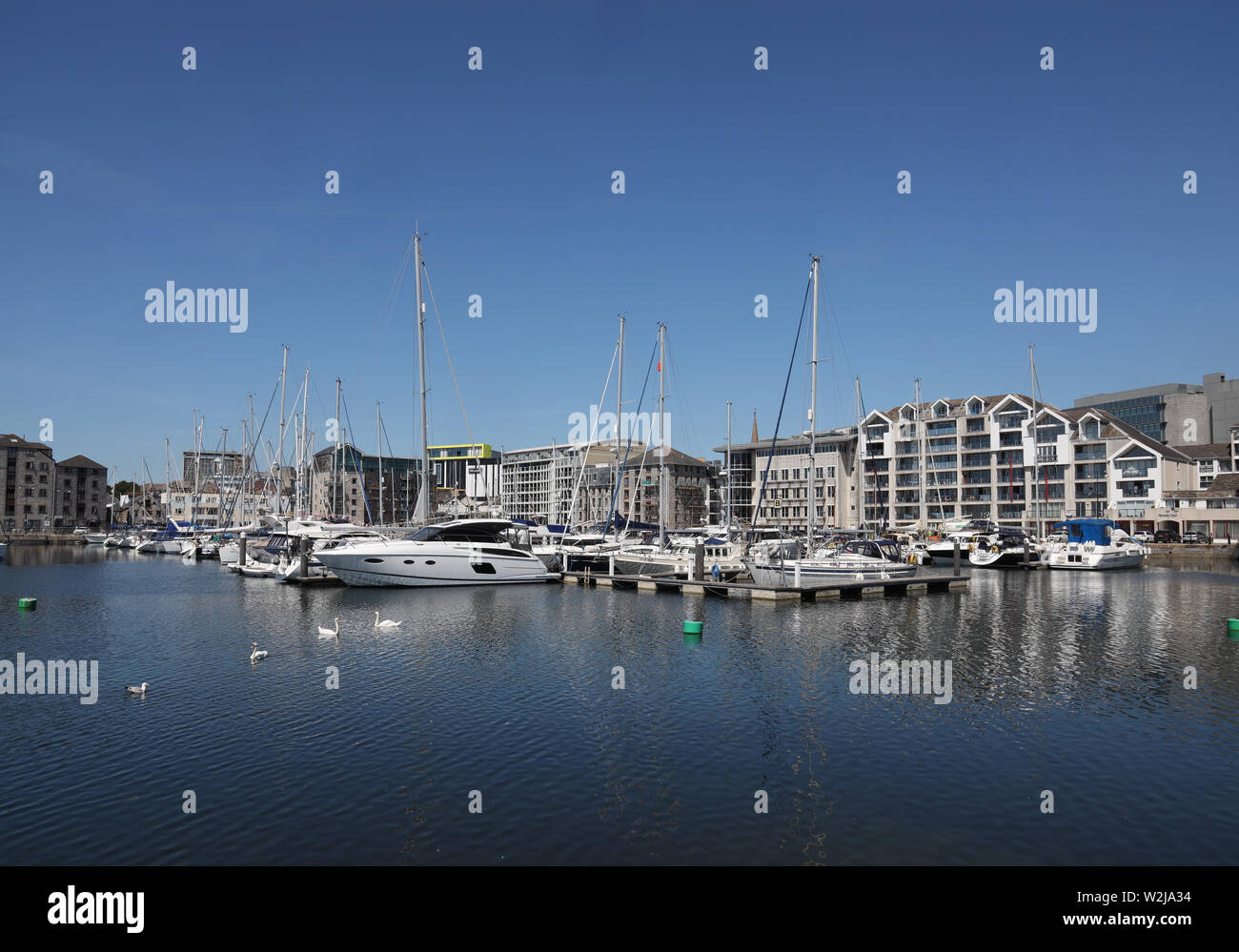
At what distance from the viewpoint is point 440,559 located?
55.9 m

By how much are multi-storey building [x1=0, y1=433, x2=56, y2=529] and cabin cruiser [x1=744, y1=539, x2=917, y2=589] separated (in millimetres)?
171478

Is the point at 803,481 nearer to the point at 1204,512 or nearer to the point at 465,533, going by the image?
the point at 1204,512

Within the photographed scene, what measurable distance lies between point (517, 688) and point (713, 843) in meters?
12.3

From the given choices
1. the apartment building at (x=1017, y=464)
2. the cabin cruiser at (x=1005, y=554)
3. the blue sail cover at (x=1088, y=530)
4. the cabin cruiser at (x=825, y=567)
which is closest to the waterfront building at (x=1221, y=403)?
the apartment building at (x=1017, y=464)

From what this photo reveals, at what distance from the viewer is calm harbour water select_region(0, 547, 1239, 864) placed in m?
14.1

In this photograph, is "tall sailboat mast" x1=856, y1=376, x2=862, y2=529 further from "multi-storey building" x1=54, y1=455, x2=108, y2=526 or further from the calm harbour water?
"multi-storey building" x1=54, y1=455, x2=108, y2=526
